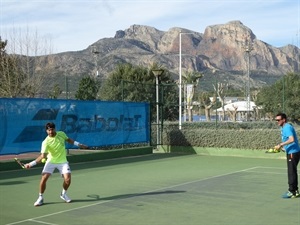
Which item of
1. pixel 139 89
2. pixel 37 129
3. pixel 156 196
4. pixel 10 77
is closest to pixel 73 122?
pixel 37 129

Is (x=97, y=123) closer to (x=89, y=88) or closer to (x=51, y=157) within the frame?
(x=51, y=157)

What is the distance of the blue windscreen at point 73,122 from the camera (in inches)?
568

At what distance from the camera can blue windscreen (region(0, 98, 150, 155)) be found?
47.4 feet

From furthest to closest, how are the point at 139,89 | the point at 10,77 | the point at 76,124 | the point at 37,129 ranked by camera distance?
the point at 10,77
the point at 139,89
the point at 76,124
the point at 37,129

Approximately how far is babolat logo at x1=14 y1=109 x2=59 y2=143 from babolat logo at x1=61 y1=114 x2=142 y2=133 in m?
0.64

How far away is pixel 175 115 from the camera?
32469 millimetres

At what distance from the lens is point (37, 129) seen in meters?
15.3

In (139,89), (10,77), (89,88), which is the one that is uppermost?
(10,77)

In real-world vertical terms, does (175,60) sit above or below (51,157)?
above

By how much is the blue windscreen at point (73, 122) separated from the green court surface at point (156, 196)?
1159 millimetres

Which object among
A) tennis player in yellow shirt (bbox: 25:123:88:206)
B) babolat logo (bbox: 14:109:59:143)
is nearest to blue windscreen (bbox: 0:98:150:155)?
babolat logo (bbox: 14:109:59:143)

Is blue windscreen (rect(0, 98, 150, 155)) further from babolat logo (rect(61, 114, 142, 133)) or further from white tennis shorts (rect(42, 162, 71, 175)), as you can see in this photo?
white tennis shorts (rect(42, 162, 71, 175))

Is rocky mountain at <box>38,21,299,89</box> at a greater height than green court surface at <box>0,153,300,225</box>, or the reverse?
rocky mountain at <box>38,21,299,89</box>

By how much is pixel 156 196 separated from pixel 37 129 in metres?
6.86
